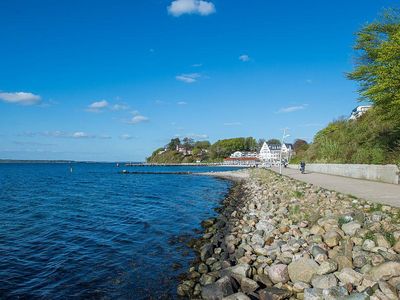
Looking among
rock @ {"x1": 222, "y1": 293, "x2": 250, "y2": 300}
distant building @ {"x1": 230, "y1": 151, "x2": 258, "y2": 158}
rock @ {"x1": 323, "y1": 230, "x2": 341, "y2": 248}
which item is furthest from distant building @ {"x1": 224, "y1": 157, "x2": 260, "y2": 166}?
rock @ {"x1": 222, "y1": 293, "x2": 250, "y2": 300}

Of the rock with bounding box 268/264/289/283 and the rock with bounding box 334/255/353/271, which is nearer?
the rock with bounding box 334/255/353/271

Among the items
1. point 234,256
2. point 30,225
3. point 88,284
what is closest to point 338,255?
point 234,256

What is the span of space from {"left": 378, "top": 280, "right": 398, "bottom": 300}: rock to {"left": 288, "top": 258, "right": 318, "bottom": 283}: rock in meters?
1.63

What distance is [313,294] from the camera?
6.53 meters

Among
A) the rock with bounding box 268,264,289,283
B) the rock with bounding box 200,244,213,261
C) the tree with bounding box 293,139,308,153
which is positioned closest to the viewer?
the rock with bounding box 268,264,289,283

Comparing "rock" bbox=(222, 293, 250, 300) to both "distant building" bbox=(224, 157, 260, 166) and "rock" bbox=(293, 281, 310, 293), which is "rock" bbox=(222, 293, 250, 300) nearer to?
"rock" bbox=(293, 281, 310, 293)

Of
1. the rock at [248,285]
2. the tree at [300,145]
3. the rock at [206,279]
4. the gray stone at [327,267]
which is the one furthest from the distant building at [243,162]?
the gray stone at [327,267]

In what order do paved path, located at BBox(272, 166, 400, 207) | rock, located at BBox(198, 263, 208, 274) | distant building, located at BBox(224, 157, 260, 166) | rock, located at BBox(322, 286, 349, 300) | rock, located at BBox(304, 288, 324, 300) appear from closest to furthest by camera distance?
rock, located at BBox(322, 286, 349, 300) < rock, located at BBox(304, 288, 324, 300) < rock, located at BBox(198, 263, 208, 274) < paved path, located at BBox(272, 166, 400, 207) < distant building, located at BBox(224, 157, 260, 166)

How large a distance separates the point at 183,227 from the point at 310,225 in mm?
7599

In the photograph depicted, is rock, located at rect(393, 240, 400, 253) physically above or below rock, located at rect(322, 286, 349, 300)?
above

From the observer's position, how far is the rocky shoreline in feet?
21.4

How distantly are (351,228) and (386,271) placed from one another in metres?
2.72

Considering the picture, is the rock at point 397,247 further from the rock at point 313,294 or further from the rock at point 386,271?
the rock at point 313,294

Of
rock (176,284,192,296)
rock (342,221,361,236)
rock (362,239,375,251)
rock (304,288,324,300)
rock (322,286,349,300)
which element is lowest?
rock (176,284,192,296)
